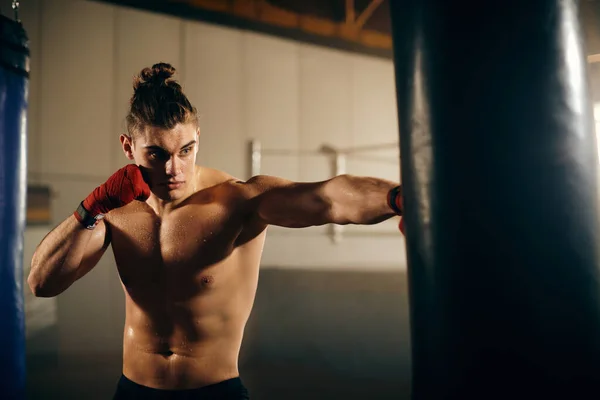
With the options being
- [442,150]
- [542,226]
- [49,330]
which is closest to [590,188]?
[542,226]

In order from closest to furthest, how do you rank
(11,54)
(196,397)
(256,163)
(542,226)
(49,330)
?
(542,226) < (196,397) < (11,54) < (49,330) < (256,163)

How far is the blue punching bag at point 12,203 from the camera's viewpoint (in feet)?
5.76

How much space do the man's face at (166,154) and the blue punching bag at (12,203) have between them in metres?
0.54

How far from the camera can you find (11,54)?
71.6 inches

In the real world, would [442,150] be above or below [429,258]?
above

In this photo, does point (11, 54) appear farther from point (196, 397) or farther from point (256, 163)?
point (256, 163)

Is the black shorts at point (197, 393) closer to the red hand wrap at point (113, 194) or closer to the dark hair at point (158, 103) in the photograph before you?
the red hand wrap at point (113, 194)

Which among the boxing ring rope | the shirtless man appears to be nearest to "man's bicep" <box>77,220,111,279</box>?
the shirtless man

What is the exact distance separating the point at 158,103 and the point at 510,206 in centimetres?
136

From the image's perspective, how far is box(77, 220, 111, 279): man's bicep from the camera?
1.64m

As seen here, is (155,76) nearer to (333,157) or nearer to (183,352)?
(183,352)

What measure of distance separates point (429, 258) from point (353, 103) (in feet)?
14.8

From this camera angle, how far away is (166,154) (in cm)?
157

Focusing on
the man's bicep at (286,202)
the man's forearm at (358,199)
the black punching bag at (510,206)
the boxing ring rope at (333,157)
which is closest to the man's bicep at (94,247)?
the man's bicep at (286,202)
